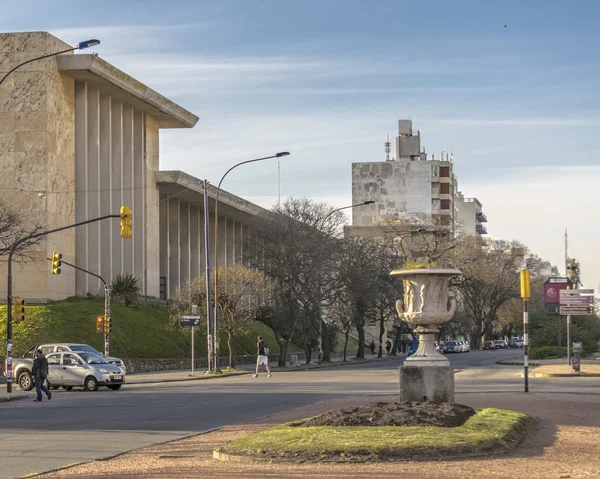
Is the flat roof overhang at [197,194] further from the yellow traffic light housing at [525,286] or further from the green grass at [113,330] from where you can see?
Answer: the yellow traffic light housing at [525,286]

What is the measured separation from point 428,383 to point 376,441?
603 cm

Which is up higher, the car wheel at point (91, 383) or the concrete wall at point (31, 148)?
the concrete wall at point (31, 148)

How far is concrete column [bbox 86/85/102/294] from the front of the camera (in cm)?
6391

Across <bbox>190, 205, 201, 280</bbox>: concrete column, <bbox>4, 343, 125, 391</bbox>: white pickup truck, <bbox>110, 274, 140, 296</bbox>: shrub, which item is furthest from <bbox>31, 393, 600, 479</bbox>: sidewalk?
<bbox>190, 205, 201, 280</bbox>: concrete column

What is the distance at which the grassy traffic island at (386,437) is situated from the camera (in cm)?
1311

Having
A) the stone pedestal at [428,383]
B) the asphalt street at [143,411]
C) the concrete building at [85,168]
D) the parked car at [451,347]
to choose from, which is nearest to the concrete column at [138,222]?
the concrete building at [85,168]

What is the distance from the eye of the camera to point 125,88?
215 ft

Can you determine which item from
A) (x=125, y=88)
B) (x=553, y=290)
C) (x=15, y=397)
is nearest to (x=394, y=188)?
(x=125, y=88)

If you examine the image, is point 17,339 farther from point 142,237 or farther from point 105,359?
point 142,237

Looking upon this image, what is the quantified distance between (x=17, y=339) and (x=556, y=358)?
96.5 feet

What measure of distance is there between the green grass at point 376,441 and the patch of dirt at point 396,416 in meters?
0.40

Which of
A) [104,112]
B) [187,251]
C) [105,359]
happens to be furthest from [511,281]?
[105,359]

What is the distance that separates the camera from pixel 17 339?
164 ft

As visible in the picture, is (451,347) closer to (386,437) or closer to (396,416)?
(396,416)
